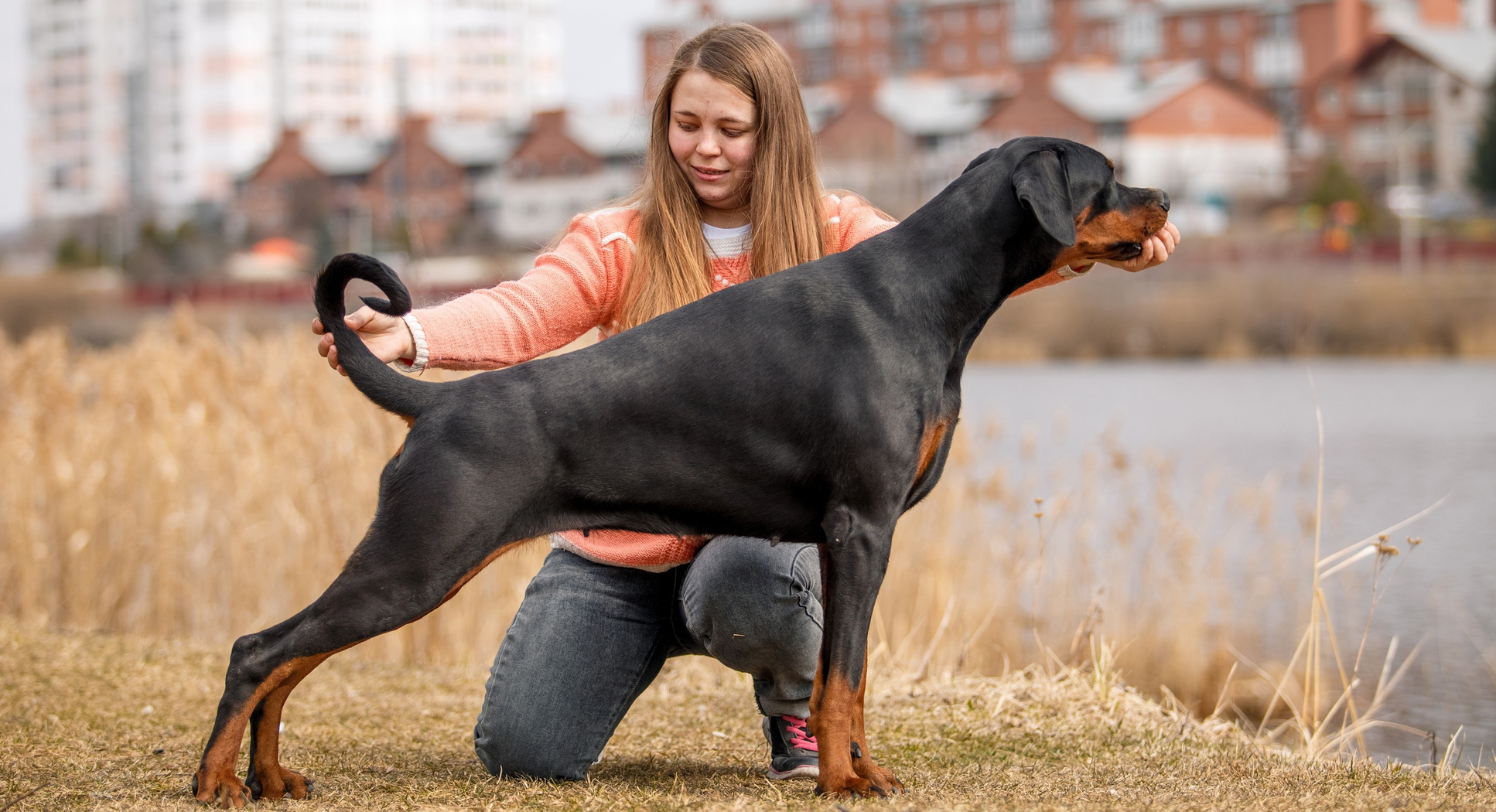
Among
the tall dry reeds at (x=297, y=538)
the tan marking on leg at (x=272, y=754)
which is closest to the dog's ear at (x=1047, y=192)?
the tan marking on leg at (x=272, y=754)

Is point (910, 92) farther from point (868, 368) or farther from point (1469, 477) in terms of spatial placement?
point (868, 368)

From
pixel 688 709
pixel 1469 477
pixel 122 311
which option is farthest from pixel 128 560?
pixel 122 311

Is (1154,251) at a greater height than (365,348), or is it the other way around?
(1154,251)

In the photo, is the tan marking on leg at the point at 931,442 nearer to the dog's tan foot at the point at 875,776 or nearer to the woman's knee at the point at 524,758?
the dog's tan foot at the point at 875,776

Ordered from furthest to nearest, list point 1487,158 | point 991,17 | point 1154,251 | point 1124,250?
point 991,17
point 1487,158
point 1154,251
point 1124,250

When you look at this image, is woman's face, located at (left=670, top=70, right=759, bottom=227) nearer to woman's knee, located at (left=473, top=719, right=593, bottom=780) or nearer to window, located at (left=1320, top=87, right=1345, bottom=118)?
woman's knee, located at (left=473, top=719, right=593, bottom=780)

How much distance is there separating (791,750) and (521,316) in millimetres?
1325

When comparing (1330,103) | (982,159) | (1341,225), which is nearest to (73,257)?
(1341,225)

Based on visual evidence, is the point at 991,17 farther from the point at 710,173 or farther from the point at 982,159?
the point at 982,159

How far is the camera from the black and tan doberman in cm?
267

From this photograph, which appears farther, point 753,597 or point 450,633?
point 450,633

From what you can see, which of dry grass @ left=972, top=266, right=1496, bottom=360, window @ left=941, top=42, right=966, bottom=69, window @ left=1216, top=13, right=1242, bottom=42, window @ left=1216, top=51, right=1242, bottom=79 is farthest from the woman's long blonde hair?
window @ left=941, top=42, right=966, bottom=69

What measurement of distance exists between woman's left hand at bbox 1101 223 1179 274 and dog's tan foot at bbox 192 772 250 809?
2223 mm

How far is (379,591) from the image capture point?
2.67m
